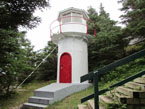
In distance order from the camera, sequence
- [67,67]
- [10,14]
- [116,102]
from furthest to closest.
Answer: [67,67] → [10,14] → [116,102]

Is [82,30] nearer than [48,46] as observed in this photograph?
Yes

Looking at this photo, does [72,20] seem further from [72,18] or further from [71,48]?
[71,48]

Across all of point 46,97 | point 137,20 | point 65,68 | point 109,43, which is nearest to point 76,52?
point 65,68

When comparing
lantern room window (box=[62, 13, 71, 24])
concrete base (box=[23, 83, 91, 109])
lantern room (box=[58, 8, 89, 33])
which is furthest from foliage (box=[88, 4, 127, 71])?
concrete base (box=[23, 83, 91, 109])

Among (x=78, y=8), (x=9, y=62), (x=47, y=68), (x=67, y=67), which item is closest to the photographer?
(x=9, y=62)

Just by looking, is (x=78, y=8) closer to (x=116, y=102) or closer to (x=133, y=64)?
(x=133, y=64)

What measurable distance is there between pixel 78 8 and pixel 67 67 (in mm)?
4916

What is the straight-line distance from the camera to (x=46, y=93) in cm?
641

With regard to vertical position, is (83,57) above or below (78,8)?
below

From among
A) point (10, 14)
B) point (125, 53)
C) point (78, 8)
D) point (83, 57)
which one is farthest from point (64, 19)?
point (125, 53)

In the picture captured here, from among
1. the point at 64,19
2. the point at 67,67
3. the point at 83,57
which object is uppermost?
the point at 64,19

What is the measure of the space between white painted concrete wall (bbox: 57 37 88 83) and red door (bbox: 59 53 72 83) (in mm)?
306

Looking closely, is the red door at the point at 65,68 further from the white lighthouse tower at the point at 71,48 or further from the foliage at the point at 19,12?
the foliage at the point at 19,12

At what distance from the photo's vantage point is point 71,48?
9188 mm
